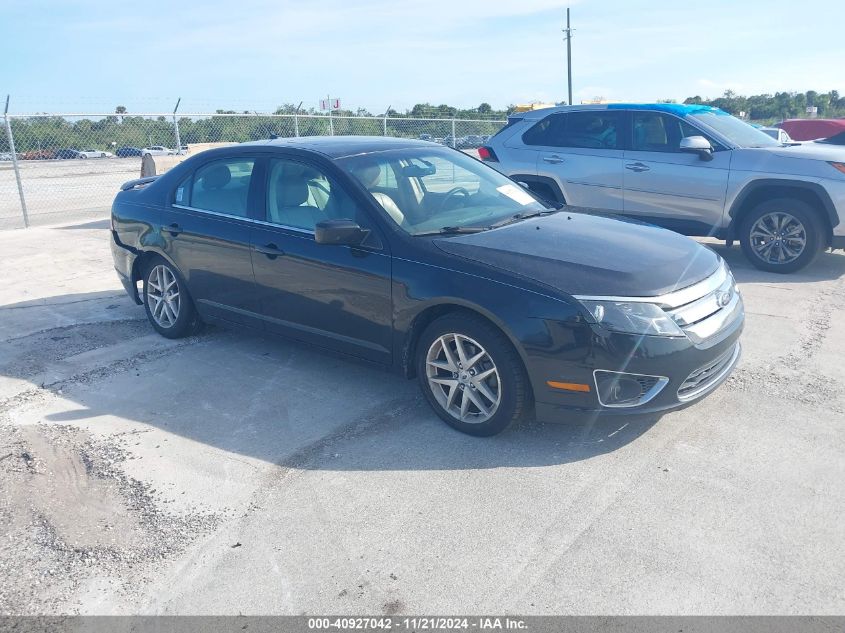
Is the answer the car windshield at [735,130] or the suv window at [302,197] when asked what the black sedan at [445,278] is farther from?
the car windshield at [735,130]

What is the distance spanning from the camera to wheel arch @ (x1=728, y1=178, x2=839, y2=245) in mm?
7484

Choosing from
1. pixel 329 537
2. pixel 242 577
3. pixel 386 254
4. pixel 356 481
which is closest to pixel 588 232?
pixel 386 254

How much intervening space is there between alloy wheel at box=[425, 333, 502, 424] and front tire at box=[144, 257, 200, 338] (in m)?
2.47

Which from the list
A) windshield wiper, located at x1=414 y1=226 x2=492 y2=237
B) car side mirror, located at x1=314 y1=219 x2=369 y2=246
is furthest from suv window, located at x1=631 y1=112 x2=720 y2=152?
car side mirror, located at x1=314 y1=219 x2=369 y2=246

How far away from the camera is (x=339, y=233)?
4324 mm

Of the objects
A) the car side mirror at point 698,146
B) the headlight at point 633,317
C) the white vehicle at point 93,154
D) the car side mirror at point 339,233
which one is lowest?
the headlight at point 633,317

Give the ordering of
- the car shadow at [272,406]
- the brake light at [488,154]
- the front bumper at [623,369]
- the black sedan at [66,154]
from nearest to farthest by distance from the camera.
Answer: the front bumper at [623,369] → the car shadow at [272,406] → the brake light at [488,154] → the black sedan at [66,154]

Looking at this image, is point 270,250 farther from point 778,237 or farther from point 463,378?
point 778,237

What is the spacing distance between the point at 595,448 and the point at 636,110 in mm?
5723

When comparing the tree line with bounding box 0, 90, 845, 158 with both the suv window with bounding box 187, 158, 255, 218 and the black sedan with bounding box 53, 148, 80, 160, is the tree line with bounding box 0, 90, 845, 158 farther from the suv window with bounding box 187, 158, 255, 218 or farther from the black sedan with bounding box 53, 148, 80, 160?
the suv window with bounding box 187, 158, 255, 218

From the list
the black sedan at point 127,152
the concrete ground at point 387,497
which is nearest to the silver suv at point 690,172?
the concrete ground at point 387,497

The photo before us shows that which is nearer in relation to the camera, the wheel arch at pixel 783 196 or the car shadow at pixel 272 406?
the car shadow at pixel 272 406

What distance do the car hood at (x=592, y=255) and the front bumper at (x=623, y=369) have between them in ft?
0.90

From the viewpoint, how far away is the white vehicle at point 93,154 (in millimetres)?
19234
